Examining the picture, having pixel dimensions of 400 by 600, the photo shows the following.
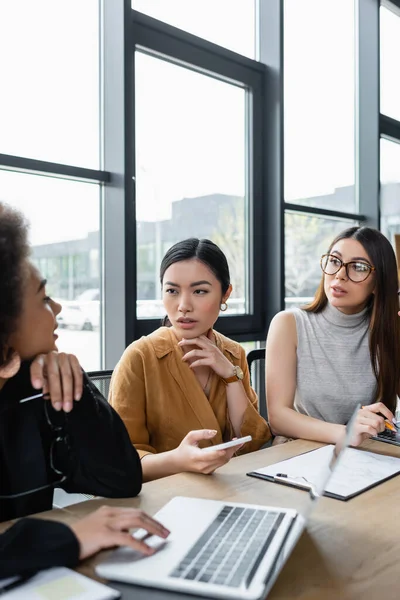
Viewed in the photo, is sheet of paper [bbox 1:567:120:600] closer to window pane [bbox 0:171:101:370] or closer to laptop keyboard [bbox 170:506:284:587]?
laptop keyboard [bbox 170:506:284:587]

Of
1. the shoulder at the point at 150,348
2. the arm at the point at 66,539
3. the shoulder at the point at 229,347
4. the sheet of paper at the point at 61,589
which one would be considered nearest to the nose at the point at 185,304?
the shoulder at the point at 150,348

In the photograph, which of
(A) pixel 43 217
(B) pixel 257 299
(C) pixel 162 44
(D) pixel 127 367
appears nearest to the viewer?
(D) pixel 127 367

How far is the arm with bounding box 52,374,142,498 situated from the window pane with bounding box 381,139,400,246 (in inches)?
127

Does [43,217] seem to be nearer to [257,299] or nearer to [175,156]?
[175,156]

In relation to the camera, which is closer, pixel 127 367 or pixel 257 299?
pixel 127 367

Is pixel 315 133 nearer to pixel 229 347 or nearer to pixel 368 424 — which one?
pixel 229 347

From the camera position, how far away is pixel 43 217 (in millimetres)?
2086

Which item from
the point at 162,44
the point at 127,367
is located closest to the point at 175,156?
the point at 162,44

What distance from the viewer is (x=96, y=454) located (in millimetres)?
1140

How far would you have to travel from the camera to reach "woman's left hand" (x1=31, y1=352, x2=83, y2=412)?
3.45ft

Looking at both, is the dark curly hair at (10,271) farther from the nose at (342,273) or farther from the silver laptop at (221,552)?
the nose at (342,273)

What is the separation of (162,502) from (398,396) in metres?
1.14

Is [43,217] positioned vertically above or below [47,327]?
above

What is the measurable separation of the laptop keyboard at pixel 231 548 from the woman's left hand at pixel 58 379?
35 centimetres
